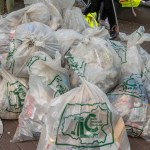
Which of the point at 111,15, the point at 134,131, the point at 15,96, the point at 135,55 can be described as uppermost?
the point at 135,55

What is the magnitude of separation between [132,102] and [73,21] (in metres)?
1.34

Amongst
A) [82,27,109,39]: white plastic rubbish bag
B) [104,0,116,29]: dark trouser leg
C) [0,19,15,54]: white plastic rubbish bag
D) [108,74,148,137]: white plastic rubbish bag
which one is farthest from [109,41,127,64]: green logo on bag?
[104,0,116,29]: dark trouser leg

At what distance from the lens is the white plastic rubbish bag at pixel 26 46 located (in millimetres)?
2799

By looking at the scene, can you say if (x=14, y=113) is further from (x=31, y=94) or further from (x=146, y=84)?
(x=146, y=84)

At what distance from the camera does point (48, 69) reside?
2670 mm

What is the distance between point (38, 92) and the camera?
2.64 meters

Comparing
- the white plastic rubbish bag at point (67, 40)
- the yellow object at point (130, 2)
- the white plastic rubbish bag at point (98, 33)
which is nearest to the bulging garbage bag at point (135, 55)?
the white plastic rubbish bag at point (98, 33)

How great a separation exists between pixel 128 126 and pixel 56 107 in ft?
2.16

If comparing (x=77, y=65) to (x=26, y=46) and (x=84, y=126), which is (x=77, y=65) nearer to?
(x=26, y=46)

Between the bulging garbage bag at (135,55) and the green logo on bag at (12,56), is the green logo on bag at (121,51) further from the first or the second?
the green logo on bag at (12,56)

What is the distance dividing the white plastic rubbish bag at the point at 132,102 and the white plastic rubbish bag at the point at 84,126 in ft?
1.21

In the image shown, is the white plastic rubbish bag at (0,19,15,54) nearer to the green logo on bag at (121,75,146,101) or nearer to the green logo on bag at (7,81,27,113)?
the green logo on bag at (7,81,27,113)

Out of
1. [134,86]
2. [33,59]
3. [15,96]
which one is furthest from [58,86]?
[134,86]

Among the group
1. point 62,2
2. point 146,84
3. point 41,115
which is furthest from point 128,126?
point 62,2
